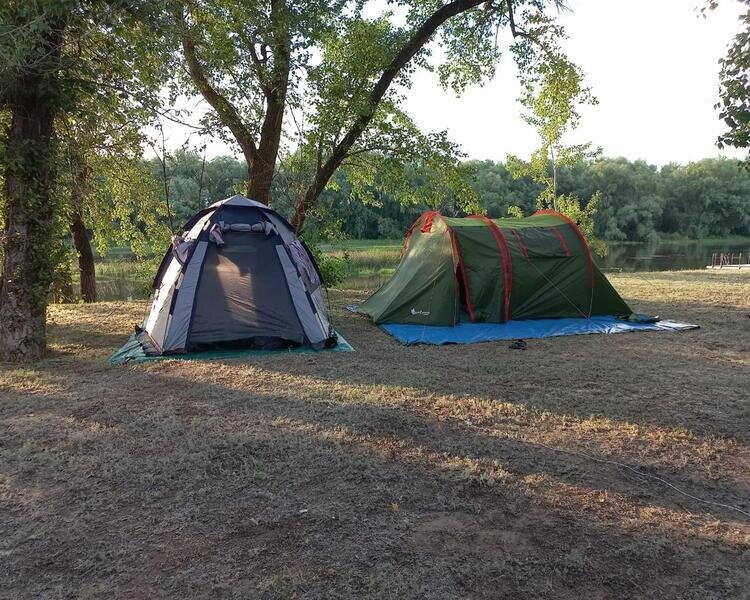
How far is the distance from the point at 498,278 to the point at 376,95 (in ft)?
13.1

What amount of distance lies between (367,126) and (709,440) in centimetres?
741

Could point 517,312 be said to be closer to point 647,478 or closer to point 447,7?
point 647,478

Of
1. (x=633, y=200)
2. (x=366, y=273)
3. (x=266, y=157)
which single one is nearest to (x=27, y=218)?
(x=266, y=157)

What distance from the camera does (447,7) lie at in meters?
9.73

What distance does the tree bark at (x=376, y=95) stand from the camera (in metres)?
9.47

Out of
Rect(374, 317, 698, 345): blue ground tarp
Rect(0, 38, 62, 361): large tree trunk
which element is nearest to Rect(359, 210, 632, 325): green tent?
Rect(374, 317, 698, 345): blue ground tarp

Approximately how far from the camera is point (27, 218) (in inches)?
228

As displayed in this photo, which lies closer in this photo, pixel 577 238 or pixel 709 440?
pixel 709 440

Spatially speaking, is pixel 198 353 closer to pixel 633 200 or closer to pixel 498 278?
pixel 498 278

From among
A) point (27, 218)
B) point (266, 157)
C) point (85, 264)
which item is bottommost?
point (85, 264)

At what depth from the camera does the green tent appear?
26.1ft

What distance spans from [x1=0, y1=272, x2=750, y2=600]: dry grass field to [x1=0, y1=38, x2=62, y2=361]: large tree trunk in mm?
565

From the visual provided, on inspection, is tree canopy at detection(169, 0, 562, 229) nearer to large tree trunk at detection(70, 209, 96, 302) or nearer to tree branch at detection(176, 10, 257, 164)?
tree branch at detection(176, 10, 257, 164)

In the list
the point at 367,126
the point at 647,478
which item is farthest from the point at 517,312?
the point at 647,478
